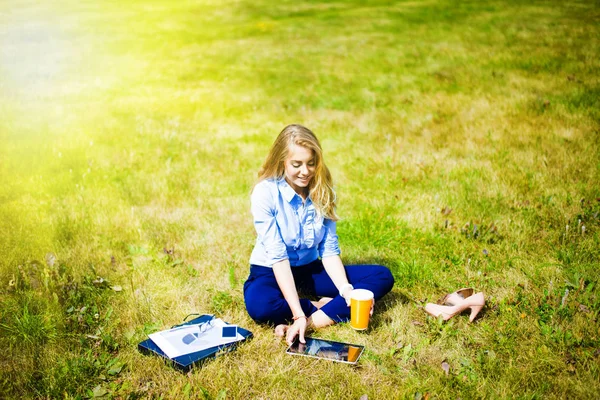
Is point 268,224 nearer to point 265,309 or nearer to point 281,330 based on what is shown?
point 265,309

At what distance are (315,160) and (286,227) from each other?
2.08 feet

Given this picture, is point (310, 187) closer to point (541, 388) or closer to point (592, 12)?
point (541, 388)

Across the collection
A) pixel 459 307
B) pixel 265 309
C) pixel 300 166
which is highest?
pixel 300 166

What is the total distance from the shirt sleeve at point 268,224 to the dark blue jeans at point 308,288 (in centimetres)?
→ 26

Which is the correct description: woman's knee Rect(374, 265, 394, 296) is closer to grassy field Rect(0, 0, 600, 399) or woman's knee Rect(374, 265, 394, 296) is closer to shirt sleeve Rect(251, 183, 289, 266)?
grassy field Rect(0, 0, 600, 399)

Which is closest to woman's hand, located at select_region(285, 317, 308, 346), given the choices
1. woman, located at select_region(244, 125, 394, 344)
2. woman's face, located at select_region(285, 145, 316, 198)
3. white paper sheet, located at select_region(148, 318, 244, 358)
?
woman, located at select_region(244, 125, 394, 344)

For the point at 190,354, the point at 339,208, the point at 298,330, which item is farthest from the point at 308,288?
the point at 339,208

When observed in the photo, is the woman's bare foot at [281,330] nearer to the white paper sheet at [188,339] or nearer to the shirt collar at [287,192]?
the white paper sheet at [188,339]

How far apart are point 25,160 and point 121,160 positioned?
139 centimetres

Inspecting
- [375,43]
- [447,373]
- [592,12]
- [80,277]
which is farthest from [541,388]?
[592,12]

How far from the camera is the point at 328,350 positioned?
12.4 feet

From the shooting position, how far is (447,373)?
3.53 m

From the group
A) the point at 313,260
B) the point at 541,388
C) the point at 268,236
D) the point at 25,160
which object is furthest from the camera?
the point at 25,160

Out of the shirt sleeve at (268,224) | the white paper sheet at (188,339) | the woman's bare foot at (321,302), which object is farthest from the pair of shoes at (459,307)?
the white paper sheet at (188,339)
